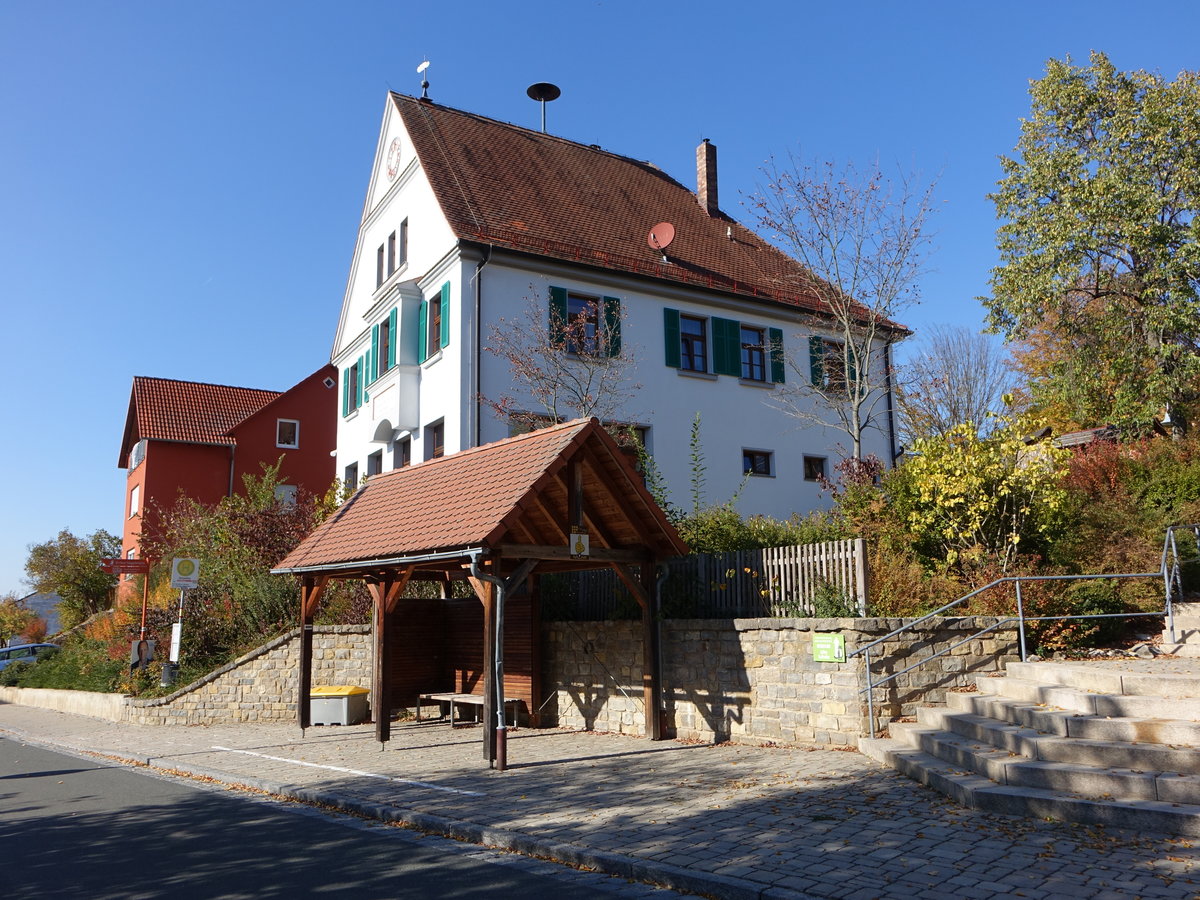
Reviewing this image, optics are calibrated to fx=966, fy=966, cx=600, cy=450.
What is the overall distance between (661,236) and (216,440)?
21371 mm

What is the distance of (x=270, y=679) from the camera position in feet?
61.0

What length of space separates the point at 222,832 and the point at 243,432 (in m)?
31.1

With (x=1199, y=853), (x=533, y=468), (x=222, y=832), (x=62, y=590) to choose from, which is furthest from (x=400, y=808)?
(x=62, y=590)

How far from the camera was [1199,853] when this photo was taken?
6.27 meters

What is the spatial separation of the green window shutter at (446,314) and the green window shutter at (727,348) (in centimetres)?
671

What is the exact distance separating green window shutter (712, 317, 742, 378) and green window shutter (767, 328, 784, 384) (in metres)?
1.00

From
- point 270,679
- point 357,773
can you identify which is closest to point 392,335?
point 270,679

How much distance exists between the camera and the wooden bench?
48.6ft

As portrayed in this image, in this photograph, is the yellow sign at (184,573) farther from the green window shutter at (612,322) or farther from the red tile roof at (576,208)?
the green window shutter at (612,322)

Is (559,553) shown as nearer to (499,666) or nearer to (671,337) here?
(499,666)

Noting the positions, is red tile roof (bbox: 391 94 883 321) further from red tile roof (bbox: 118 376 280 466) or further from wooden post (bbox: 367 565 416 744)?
red tile roof (bbox: 118 376 280 466)

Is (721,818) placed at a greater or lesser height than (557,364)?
lesser

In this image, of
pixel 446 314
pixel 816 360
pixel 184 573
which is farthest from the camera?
pixel 816 360

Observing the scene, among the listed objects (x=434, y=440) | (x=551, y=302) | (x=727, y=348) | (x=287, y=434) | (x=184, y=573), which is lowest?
(x=184, y=573)
